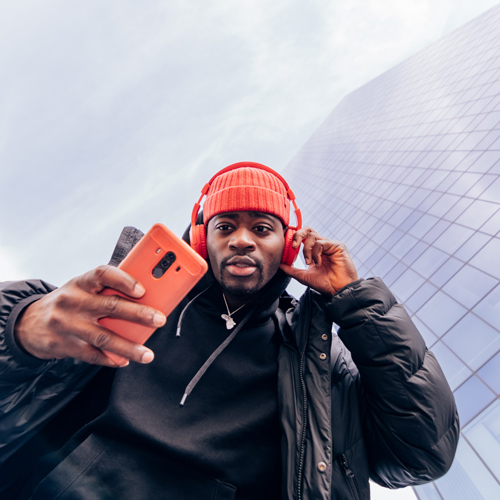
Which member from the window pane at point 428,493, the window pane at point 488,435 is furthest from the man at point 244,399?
the window pane at point 428,493

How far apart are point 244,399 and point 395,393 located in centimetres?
122

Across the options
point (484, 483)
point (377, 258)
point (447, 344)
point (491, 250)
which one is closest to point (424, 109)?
point (377, 258)

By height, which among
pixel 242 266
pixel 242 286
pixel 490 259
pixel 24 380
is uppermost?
pixel 24 380

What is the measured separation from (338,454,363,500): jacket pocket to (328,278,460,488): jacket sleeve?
12.6 inches

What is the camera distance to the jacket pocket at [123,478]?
172 cm

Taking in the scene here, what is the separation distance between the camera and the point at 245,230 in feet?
8.21

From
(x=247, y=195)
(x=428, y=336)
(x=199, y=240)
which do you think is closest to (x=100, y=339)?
(x=199, y=240)

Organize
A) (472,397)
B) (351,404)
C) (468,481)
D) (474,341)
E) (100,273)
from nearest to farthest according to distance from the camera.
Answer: (100,273), (351,404), (468,481), (472,397), (474,341)

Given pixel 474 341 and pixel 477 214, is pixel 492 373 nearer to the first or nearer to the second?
pixel 474 341

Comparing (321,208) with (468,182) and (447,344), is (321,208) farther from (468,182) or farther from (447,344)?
(447,344)

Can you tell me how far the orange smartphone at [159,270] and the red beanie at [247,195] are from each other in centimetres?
126

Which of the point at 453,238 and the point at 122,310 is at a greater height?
the point at 122,310

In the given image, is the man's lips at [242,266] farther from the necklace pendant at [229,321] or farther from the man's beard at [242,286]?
the necklace pendant at [229,321]

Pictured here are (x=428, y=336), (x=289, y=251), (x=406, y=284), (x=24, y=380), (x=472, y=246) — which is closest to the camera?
(x=24, y=380)
